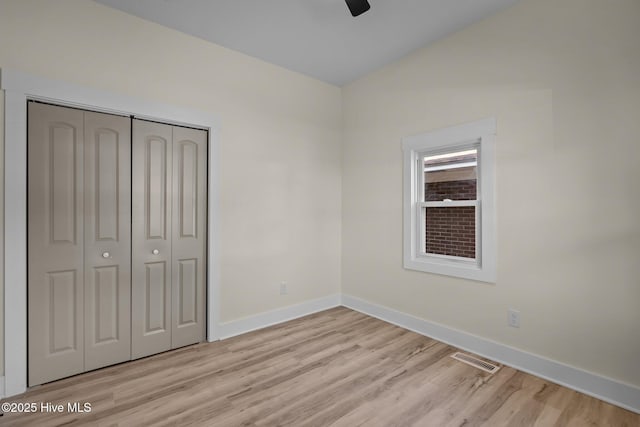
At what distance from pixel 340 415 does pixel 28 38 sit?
334 cm

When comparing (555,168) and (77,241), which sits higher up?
(555,168)

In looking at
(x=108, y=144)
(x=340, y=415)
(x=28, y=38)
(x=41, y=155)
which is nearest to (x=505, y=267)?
(x=340, y=415)

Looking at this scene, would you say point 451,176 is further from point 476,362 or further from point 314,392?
point 314,392

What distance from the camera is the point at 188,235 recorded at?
115 inches

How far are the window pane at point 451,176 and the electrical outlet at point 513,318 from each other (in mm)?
1035

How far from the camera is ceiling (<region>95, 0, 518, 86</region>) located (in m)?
2.47

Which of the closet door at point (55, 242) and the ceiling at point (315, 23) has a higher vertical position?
the ceiling at point (315, 23)

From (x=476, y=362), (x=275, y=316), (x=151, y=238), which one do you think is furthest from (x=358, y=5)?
(x=275, y=316)

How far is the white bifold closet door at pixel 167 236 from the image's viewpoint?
2.65 meters

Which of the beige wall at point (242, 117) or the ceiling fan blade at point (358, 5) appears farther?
the beige wall at point (242, 117)

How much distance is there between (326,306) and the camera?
3961 mm

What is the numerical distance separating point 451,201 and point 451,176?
0.27 m

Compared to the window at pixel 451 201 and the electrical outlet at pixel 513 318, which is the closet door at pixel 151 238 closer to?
the window at pixel 451 201

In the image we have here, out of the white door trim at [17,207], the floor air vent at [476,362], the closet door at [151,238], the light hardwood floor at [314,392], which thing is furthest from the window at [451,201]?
the white door trim at [17,207]
